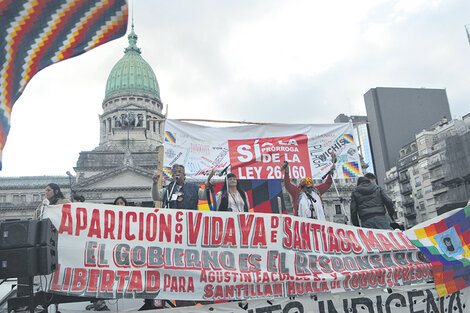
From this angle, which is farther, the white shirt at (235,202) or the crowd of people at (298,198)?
the white shirt at (235,202)

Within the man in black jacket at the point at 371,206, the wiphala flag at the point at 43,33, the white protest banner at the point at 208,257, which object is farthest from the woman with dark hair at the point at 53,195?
the man in black jacket at the point at 371,206

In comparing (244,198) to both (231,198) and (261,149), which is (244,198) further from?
(261,149)

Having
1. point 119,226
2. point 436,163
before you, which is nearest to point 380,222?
point 119,226

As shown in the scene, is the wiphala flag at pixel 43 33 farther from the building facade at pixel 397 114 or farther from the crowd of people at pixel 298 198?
the building facade at pixel 397 114

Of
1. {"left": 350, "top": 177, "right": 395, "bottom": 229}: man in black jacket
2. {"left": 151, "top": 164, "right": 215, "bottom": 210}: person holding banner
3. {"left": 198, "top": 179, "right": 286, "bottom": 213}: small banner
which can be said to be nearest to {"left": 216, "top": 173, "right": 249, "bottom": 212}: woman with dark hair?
{"left": 151, "top": 164, "right": 215, "bottom": 210}: person holding banner

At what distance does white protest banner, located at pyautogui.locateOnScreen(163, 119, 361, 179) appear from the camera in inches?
351

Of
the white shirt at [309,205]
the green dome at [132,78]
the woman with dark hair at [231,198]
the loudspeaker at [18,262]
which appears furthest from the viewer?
the green dome at [132,78]

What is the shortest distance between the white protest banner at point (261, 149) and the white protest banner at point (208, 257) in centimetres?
311

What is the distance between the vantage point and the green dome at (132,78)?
7762cm

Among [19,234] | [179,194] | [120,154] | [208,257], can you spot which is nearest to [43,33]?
[19,234]

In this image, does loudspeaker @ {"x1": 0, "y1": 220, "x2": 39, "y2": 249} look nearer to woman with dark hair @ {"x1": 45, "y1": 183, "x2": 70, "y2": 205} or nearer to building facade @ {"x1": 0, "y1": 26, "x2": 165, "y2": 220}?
woman with dark hair @ {"x1": 45, "y1": 183, "x2": 70, "y2": 205}

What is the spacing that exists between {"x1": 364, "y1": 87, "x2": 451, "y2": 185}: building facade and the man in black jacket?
94.5 meters

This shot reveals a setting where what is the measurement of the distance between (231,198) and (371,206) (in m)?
2.55

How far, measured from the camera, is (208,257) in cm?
533
